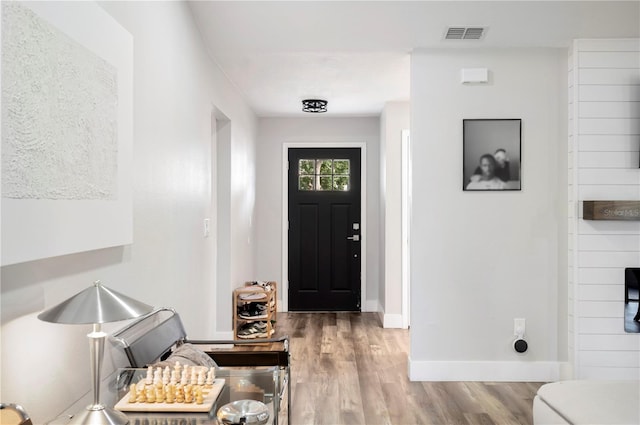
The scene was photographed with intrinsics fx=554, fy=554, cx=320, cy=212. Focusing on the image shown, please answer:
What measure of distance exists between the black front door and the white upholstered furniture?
459cm

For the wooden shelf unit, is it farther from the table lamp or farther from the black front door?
the table lamp

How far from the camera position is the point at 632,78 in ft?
12.7

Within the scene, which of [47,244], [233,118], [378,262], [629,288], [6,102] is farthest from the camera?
[378,262]

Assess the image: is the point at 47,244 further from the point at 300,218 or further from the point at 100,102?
the point at 300,218

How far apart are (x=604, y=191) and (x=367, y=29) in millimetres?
1992

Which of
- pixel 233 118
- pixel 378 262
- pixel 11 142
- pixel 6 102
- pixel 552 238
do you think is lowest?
pixel 378 262

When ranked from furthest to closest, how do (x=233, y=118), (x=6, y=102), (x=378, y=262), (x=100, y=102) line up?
(x=378, y=262)
(x=233, y=118)
(x=100, y=102)
(x=6, y=102)

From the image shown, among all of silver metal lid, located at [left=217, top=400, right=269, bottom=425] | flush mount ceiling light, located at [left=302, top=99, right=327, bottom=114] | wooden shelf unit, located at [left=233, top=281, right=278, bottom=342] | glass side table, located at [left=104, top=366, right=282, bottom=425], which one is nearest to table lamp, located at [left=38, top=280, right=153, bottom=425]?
glass side table, located at [left=104, top=366, right=282, bottom=425]

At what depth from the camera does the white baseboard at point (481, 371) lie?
4.01 m

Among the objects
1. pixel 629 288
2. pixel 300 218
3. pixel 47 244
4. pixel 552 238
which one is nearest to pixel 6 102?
pixel 47 244

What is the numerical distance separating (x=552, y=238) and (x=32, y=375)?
351cm

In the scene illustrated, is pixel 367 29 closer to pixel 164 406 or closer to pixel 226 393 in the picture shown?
pixel 226 393

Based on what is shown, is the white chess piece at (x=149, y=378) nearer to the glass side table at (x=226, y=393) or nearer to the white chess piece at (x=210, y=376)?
the glass side table at (x=226, y=393)

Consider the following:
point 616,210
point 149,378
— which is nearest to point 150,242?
point 149,378
